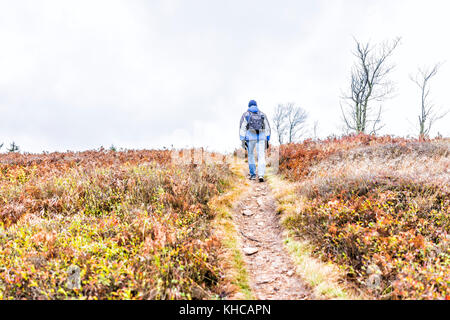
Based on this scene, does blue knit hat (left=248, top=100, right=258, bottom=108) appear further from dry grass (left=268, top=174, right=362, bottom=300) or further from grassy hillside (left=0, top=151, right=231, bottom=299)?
dry grass (left=268, top=174, right=362, bottom=300)

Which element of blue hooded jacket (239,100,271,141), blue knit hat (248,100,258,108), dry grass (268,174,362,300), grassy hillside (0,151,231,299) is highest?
blue knit hat (248,100,258,108)

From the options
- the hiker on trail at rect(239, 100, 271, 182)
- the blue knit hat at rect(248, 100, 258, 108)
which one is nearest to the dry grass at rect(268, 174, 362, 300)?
the hiker on trail at rect(239, 100, 271, 182)

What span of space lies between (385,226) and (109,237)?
4900 mm

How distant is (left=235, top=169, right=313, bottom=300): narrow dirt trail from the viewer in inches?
130

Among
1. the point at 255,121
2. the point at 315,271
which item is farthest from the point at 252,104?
the point at 315,271

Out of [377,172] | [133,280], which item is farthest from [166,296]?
[377,172]

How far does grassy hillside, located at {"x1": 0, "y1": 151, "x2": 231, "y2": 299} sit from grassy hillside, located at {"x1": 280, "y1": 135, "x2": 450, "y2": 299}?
7.28 feet

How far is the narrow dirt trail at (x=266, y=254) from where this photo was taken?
10.8ft

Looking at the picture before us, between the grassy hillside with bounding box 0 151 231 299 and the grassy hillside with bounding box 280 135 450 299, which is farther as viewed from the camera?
the grassy hillside with bounding box 280 135 450 299

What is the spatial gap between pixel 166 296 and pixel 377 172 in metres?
5.85

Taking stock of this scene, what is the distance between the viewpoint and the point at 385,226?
149 inches

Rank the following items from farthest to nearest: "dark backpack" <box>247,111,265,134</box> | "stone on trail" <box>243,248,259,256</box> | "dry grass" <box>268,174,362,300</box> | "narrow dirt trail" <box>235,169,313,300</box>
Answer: "dark backpack" <box>247,111,265,134</box>, "stone on trail" <box>243,248,259,256</box>, "narrow dirt trail" <box>235,169,313,300</box>, "dry grass" <box>268,174,362,300</box>

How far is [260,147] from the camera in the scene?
832 cm
